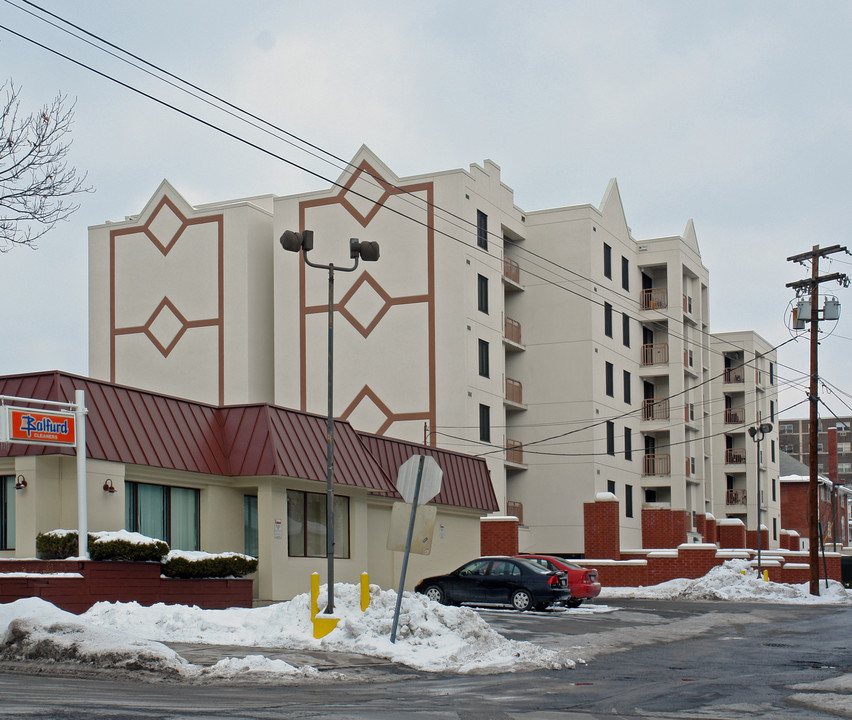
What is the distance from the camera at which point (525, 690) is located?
44.5 ft

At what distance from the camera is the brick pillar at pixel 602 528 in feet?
162

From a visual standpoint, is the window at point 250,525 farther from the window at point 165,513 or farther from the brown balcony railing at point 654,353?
the brown balcony railing at point 654,353

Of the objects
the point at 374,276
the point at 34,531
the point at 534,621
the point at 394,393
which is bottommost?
the point at 534,621

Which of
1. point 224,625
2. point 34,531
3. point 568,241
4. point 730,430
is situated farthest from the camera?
point 730,430

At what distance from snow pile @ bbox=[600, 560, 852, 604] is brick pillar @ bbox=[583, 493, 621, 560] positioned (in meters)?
7.09

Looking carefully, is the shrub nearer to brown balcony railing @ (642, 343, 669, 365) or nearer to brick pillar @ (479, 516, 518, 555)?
brick pillar @ (479, 516, 518, 555)

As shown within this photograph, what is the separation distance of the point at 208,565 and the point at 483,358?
2654 centimetres

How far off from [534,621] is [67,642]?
12.8 m

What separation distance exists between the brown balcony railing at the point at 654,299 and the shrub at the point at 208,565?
133ft

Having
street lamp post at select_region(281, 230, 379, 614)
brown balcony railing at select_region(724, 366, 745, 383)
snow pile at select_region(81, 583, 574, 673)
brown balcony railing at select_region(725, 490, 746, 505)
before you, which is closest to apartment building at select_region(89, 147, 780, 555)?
brown balcony railing at select_region(725, 490, 746, 505)

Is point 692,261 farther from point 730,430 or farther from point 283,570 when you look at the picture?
point 283,570

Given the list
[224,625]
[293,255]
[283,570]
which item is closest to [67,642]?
[224,625]

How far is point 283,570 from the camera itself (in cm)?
2764

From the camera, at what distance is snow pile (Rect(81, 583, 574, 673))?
16.7 metres
